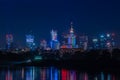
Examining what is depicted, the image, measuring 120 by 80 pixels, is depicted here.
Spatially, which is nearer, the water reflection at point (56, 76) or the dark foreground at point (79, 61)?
the water reflection at point (56, 76)

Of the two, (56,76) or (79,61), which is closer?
(56,76)

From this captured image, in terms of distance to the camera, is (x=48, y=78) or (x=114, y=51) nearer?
(x=48, y=78)

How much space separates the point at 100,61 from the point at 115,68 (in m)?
16.8

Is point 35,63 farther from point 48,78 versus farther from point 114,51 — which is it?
point 48,78

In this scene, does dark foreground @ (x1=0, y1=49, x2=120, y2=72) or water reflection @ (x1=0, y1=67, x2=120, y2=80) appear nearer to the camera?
water reflection @ (x1=0, y1=67, x2=120, y2=80)

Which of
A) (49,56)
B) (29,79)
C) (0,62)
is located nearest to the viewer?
(29,79)

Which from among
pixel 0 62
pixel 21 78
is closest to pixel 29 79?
pixel 21 78

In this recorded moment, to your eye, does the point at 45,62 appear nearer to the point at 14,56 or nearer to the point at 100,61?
the point at 14,56

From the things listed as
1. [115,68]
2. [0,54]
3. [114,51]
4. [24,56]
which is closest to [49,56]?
[24,56]

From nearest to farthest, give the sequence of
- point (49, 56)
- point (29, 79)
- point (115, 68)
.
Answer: point (29, 79), point (115, 68), point (49, 56)

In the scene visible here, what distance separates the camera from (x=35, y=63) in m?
142

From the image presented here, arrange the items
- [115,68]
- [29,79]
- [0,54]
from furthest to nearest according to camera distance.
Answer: [0,54] < [115,68] < [29,79]

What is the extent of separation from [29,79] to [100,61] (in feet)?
161

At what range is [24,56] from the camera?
169 metres
